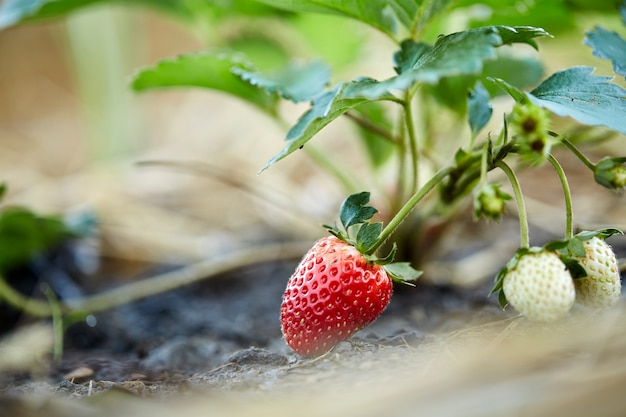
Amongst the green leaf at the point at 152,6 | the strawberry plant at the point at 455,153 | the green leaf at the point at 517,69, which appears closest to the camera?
the strawberry plant at the point at 455,153

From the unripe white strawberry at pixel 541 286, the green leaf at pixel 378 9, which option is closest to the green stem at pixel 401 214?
the unripe white strawberry at pixel 541 286

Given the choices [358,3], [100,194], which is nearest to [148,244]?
[100,194]

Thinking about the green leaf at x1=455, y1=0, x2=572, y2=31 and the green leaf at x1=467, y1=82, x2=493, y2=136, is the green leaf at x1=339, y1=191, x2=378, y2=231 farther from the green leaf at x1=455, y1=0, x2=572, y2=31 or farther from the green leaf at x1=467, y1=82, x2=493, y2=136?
the green leaf at x1=455, y1=0, x2=572, y2=31

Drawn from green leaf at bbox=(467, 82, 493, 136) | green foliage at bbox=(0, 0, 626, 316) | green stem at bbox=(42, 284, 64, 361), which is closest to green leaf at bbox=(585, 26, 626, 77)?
green foliage at bbox=(0, 0, 626, 316)

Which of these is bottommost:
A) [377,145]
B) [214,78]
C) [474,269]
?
[474,269]

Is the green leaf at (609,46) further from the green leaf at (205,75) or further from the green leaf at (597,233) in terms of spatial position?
the green leaf at (205,75)

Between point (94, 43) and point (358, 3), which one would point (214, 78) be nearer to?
point (358, 3)
